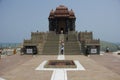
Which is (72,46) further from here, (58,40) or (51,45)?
(58,40)

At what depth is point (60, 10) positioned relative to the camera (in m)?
46.0

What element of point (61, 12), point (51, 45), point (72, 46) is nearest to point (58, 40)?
point (51, 45)

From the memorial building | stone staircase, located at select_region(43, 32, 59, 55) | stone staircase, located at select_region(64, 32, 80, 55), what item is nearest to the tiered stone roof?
the memorial building

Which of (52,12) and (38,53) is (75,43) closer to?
(38,53)

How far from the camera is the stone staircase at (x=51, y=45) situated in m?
31.3

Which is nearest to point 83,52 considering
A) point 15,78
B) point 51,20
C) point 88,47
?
point 88,47

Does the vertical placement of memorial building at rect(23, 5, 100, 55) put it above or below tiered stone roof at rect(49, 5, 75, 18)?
below

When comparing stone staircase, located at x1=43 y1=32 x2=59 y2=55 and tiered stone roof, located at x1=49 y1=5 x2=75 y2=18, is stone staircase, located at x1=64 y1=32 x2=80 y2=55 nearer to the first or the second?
stone staircase, located at x1=43 y1=32 x2=59 y2=55

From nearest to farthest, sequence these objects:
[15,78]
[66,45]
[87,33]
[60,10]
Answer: [15,78]
[66,45]
[87,33]
[60,10]

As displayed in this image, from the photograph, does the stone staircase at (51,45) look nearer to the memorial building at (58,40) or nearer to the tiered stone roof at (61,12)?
the memorial building at (58,40)

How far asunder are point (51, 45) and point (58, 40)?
266 cm

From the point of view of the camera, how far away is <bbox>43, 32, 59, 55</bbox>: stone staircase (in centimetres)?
3128

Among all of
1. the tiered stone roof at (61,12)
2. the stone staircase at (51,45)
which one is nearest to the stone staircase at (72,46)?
the stone staircase at (51,45)

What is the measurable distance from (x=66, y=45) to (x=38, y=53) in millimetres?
4014
